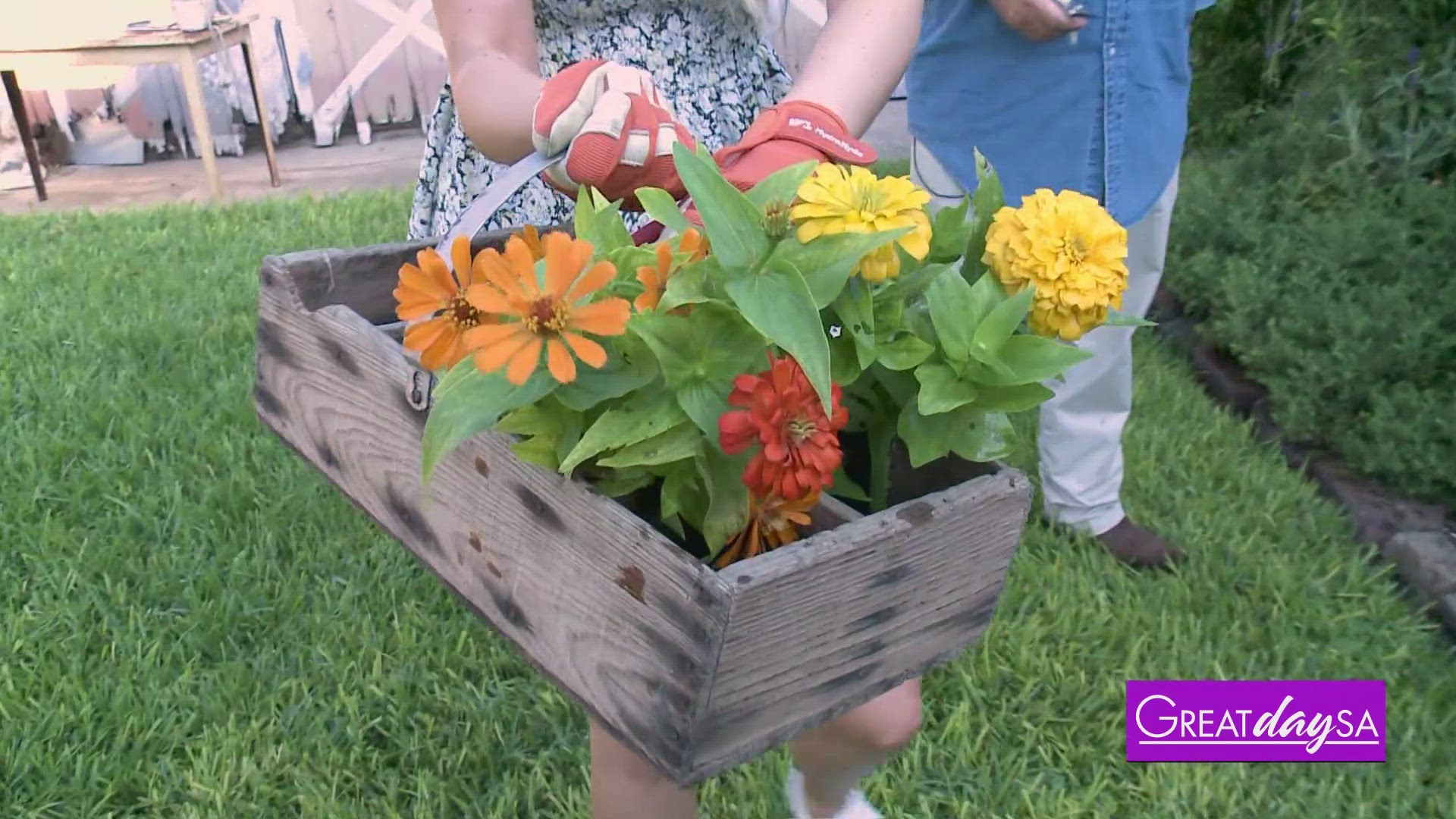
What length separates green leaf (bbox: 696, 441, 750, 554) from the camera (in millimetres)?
691

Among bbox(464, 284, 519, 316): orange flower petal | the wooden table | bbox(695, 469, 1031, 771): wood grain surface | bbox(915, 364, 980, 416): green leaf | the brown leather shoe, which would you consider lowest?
the brown leather shoe

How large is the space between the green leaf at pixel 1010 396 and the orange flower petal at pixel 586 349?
0.24 metres

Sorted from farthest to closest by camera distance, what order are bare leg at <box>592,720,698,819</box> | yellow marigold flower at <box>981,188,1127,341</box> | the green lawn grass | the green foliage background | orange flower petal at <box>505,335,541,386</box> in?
the green foliage background
the green lawn grass
bare leg at <box>592,720,698,819</box>
yellow marigold flower at <box>981,188,1127,341</box>
orange flower petal at <box>505,335,541,386</box>

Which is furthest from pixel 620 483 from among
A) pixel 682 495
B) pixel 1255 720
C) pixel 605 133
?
pixel 1255 720

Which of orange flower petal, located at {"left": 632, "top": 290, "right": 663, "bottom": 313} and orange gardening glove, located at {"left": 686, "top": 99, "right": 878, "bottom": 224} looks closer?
orange flower petal, located at {"left": 632, "top": 290, "right": 663, "bottom": 313}

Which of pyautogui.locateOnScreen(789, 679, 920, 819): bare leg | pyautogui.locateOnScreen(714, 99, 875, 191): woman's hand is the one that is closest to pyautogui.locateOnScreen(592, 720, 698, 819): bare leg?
pyautogui.locateOnScreen(789, 679, 920, 819): bare leg

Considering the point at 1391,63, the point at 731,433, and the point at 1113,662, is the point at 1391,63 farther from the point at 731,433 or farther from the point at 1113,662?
the point at 731,433

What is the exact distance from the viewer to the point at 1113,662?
1.78 meters

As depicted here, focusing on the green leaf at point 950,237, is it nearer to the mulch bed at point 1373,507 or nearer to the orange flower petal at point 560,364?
the orange flower petal at point 560,364

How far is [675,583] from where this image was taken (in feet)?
2.09

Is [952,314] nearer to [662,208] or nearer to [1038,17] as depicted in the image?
[662,208]

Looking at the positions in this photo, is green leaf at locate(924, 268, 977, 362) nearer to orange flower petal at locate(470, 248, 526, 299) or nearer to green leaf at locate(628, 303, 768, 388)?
green leaf at locate(628, 303, 768, 388)

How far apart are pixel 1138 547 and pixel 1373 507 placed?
21.0 inches

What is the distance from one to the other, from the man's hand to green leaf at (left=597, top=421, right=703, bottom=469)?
113 centimetres
